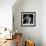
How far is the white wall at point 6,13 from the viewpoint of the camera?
14.5 ft

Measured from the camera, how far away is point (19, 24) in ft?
18.2

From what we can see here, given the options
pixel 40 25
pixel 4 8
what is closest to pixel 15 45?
pixel 4 8

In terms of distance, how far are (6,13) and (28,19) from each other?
1.38 m

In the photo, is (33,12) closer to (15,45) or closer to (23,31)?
(23,31)

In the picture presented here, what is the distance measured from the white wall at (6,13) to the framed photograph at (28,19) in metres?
1.12

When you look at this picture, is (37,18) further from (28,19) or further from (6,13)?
(6,13)

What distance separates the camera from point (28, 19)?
18.0ft

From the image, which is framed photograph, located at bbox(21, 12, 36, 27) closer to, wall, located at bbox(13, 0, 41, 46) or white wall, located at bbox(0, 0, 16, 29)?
wall, located at bbox(13, 0, 41, 46)

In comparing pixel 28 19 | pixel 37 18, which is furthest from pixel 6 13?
pixel 37 18

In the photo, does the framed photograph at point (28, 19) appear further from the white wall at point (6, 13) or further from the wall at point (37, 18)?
the white wall at point (6, 13)

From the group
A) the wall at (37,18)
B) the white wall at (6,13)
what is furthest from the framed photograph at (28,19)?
the white wall at (6,13)

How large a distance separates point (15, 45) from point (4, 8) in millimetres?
1740

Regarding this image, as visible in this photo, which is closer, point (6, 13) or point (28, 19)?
point (6, 13)

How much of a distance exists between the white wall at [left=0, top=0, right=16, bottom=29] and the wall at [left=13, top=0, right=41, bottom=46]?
106 cm
